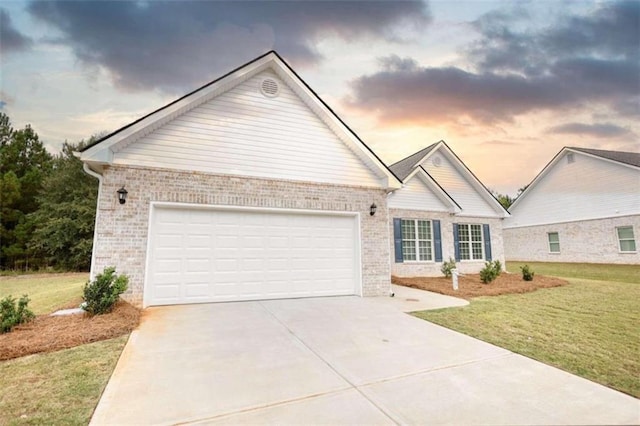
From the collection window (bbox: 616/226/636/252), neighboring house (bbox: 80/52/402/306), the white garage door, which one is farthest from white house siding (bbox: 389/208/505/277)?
window (bbox: 616/226/636/252)

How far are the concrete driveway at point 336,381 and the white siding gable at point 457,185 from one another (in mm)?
11872

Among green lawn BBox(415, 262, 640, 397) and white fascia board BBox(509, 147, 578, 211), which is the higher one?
white fascia board BBox(509, 147, 578, 211)

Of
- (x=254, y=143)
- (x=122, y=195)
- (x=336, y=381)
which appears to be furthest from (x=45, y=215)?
(x=336, y=381)

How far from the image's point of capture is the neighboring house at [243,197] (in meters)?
7.05

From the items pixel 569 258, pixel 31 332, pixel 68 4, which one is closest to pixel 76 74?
pixel 68 4

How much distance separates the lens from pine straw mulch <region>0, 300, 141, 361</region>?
427cm

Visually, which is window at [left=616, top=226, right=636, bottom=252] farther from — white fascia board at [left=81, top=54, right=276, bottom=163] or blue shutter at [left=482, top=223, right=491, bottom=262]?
white fascia board at [left=81, top=54, right=276, bottom=163]

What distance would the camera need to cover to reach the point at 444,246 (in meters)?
14.6

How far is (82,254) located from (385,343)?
22941mm

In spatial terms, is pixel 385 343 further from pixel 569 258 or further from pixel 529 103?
pixel 569 258

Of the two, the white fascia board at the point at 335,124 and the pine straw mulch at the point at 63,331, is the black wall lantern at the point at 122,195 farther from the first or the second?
the white fascia board at the point at 335,124

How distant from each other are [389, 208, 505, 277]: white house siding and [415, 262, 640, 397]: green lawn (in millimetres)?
4652

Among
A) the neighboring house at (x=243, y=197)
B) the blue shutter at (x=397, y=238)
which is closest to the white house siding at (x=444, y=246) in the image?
the blue shutter at (x=397, y=238)

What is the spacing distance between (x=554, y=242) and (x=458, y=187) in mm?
11700
